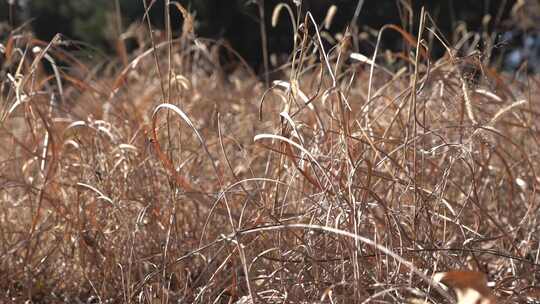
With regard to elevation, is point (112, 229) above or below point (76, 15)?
above

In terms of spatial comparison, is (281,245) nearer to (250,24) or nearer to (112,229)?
(112,229)

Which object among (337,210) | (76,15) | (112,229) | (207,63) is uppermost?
(337,210)

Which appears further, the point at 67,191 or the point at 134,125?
the point at 134,125

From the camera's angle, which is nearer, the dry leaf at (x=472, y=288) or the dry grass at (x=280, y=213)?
the dry leaf at (x=472, y=288)

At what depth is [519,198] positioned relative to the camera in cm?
147

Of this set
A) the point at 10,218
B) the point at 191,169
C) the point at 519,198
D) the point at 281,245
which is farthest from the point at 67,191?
the point at 519,198

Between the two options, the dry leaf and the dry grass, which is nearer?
the dry leaf

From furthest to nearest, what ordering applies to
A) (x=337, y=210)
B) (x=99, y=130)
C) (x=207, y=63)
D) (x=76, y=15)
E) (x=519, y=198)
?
(x=76, y=15)
(x=207, y=63)
(x=519, y=198)
(x=99, y=130)
(x=337, y=210)

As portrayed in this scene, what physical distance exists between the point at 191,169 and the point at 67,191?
22cm

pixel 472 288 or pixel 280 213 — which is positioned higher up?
pixel 472 288

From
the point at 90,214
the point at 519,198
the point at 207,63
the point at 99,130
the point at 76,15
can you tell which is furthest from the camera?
the point at 76,15

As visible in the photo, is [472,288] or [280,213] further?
[280,213]

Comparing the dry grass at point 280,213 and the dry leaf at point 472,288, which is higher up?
the dry leaf at point 472,288

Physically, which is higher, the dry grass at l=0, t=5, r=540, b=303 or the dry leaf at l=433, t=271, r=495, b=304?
the dry leaf at l=433, t=271, r=495, b=304
